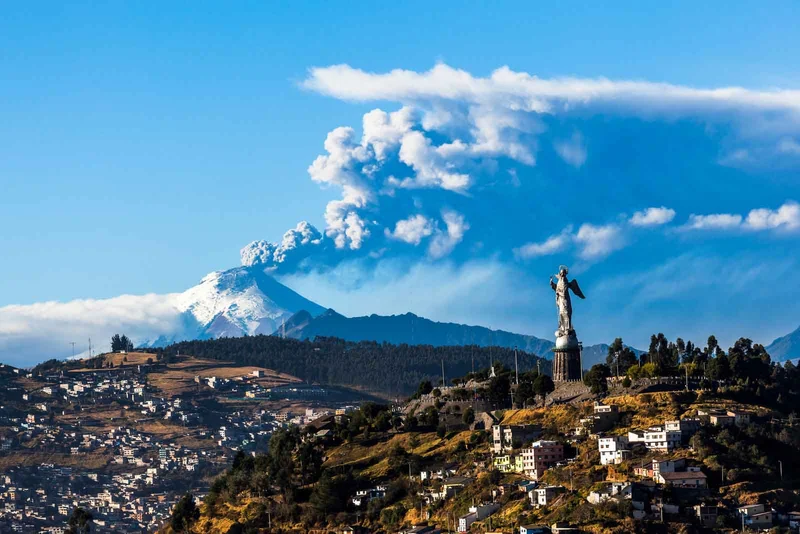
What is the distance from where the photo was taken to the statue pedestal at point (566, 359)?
459ft

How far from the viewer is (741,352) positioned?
135125mm

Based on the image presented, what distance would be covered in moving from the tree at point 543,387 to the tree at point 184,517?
32.8 meters

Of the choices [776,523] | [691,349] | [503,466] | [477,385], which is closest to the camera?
[776,523]

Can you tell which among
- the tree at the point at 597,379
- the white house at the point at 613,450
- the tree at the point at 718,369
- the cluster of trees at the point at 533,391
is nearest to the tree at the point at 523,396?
the cluster of trees at the point at 533,391

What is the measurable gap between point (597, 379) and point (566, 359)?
363 inches

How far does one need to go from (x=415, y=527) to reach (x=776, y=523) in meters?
27.9

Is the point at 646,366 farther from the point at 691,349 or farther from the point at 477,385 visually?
the point at 477,385

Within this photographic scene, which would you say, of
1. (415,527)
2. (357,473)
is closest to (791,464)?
(415,527)

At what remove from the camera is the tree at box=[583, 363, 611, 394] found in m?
131

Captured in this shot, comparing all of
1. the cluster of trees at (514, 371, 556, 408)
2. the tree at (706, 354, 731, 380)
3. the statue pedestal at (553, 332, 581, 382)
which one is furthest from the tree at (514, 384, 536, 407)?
the tree at (706, 354, 731, 380)

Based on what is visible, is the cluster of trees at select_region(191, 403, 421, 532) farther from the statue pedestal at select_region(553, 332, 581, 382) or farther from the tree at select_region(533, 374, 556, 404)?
the statue pedestal at select_region(553, 332, 581, 382)

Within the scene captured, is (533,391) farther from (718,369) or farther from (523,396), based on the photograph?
(718,369)

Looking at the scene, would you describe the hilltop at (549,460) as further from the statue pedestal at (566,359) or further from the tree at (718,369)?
the statue pedestal at (566,359)

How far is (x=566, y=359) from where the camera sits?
140750mm
